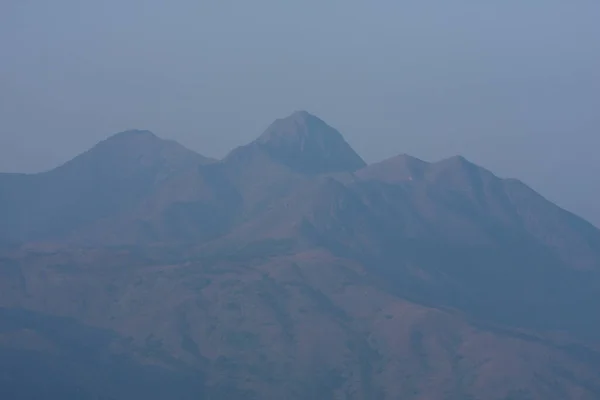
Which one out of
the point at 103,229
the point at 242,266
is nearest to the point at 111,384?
the point at 242,266

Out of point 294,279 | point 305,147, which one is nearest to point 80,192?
point 305,147

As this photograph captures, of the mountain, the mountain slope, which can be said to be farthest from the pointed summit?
the mountain slope

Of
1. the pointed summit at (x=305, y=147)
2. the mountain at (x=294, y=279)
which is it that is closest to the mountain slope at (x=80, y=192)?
the mountain at (x=294, y=279)

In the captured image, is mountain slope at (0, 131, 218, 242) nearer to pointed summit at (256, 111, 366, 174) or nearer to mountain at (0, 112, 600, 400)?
mountain at (0, 112, 600, 400)

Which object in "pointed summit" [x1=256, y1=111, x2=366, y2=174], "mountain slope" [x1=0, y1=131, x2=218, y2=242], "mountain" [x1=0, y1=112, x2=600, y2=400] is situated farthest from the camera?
"pointed summit" [x1=256, y1=111, x2=366, y2=174]

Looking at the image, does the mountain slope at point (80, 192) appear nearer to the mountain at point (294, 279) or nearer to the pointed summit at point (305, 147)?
the mountain at point (294, 279)

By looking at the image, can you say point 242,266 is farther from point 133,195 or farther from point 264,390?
point 133,195
